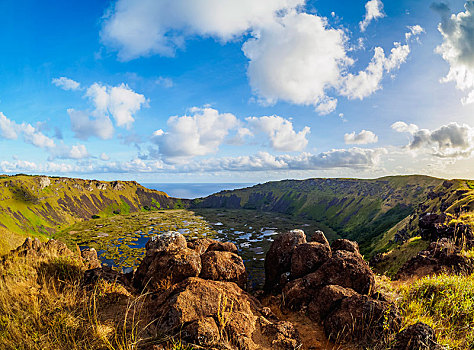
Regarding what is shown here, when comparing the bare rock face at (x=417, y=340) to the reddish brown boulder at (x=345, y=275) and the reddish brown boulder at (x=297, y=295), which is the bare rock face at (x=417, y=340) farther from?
the reddish brown boulder at (x=297, y=295)

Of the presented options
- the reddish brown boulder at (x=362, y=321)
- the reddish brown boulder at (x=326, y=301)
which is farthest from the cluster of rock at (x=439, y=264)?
the reddish brown boulder at (x=362, y=321)

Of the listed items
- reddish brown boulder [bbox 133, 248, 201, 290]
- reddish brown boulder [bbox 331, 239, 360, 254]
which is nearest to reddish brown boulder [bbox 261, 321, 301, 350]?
reddish brown boulder [bbox 133, 248, 201, 290]

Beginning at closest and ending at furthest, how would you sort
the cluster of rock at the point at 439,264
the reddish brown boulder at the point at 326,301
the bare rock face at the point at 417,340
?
the bare rock face at the point at 417,340
the reddish brown boulder at the point at 326,301
the cluster of rock at the point at 439,264

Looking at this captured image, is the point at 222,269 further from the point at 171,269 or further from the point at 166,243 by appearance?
the point at 166,243

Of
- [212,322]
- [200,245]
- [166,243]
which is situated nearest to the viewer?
[212,322]

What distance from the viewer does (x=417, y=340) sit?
21.9 ft

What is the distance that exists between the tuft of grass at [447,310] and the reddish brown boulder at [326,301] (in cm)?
249

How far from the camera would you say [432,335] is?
22.6 ft

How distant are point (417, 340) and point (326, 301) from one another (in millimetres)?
5131

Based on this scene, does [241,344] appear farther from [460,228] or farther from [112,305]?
[460,228]

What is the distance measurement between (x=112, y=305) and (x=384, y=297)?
43.7 feet

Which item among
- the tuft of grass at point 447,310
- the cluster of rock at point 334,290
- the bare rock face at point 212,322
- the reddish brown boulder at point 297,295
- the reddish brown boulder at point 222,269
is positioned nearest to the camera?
the bare rock face at point 212,322

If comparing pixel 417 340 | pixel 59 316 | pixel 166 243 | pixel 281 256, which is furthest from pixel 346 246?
pixel 59 316

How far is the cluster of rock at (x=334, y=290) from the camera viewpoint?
8.77m
